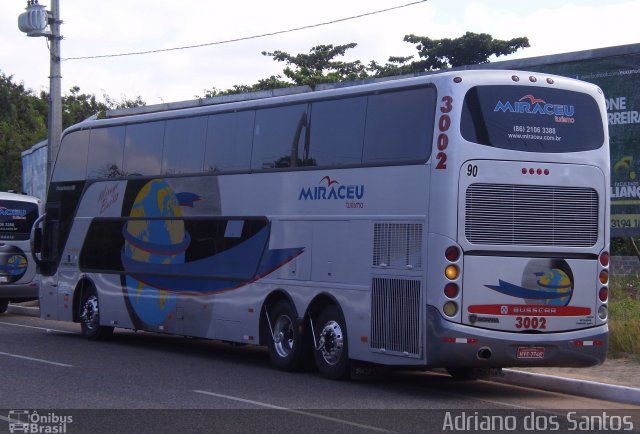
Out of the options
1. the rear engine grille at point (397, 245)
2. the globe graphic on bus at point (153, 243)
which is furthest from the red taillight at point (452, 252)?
the globe graphic on bus at point (153, 243)

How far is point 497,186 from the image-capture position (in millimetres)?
12898

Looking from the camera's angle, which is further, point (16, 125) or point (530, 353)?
point (16, 125)

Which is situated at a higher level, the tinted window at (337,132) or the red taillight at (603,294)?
the tinted window at (337,132)

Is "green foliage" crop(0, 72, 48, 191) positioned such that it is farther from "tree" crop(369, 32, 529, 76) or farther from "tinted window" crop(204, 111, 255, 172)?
"tinted window" crop(204, 111, 255, 172)

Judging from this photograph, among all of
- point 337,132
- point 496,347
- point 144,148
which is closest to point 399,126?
point 337,132

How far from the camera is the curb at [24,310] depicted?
27.7 meters

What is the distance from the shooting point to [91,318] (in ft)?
68.6

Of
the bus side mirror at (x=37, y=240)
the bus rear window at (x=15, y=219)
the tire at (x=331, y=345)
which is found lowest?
the tire at (x=331, y=345)

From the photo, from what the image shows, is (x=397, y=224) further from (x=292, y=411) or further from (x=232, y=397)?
(x=292, y=411)

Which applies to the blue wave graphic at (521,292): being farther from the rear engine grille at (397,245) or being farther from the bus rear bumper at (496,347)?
the rear engine grille at (397,245)

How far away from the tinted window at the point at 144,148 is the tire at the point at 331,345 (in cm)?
540

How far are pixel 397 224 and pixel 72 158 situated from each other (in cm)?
1021

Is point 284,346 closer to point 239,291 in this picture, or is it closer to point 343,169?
point 239,291

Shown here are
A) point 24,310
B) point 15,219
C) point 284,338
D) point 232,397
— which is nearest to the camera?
point 232,397
